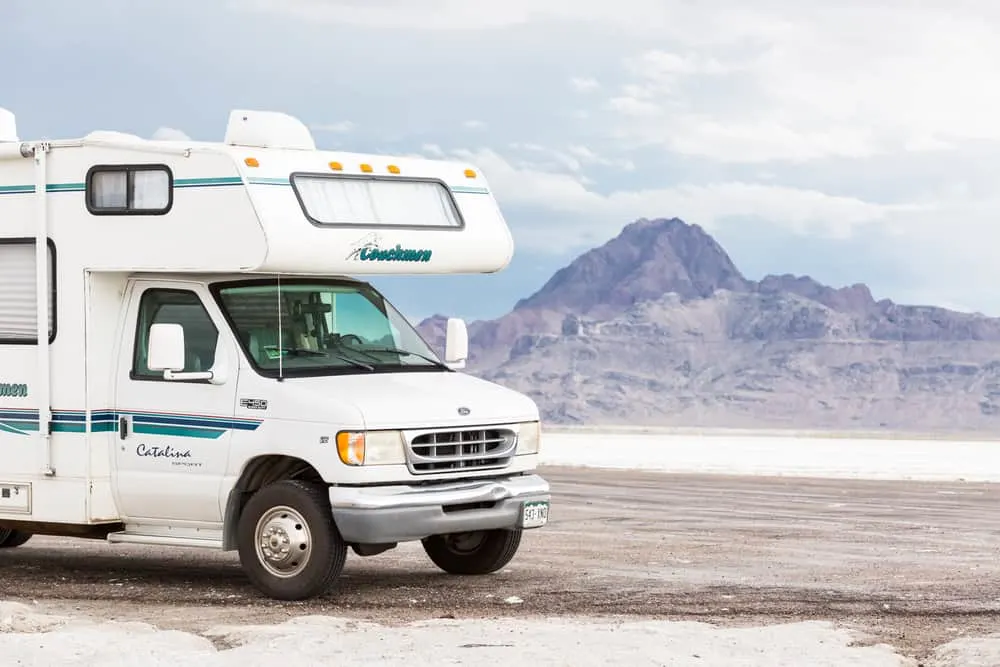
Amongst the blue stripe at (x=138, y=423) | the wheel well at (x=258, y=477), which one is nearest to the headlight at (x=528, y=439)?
the wheel well at (x=258, y=477)

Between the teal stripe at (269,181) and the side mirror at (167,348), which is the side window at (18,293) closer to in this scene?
the side mirror at (167,348)

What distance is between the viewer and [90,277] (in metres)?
12.7

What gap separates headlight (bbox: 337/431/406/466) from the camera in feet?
38.0

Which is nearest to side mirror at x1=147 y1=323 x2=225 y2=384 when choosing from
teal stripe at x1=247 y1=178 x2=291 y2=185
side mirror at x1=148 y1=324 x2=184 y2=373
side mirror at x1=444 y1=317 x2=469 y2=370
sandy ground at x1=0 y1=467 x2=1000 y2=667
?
side mirror at x1=148 y1=324 x2=184 y2=373

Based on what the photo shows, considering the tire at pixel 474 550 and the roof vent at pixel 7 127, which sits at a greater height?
the roof vent at pixel 7 127

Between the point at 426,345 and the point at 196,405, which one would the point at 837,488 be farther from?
the point at 196,405

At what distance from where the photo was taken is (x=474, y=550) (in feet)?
44.4

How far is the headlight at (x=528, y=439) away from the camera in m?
12.6

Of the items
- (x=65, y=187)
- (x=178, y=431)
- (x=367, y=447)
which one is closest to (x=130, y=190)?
(x=65, y=187)

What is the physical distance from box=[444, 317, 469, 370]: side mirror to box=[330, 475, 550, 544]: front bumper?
1274 millimetres

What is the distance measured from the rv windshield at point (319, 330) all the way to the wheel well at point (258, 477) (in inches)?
24.1

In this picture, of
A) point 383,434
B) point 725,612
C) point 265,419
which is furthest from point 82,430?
point 725,612

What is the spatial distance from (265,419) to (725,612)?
10.8 ft

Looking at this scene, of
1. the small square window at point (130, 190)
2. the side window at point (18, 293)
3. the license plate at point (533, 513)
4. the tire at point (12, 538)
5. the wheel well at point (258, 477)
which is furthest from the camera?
the tire at point (12, 538)
